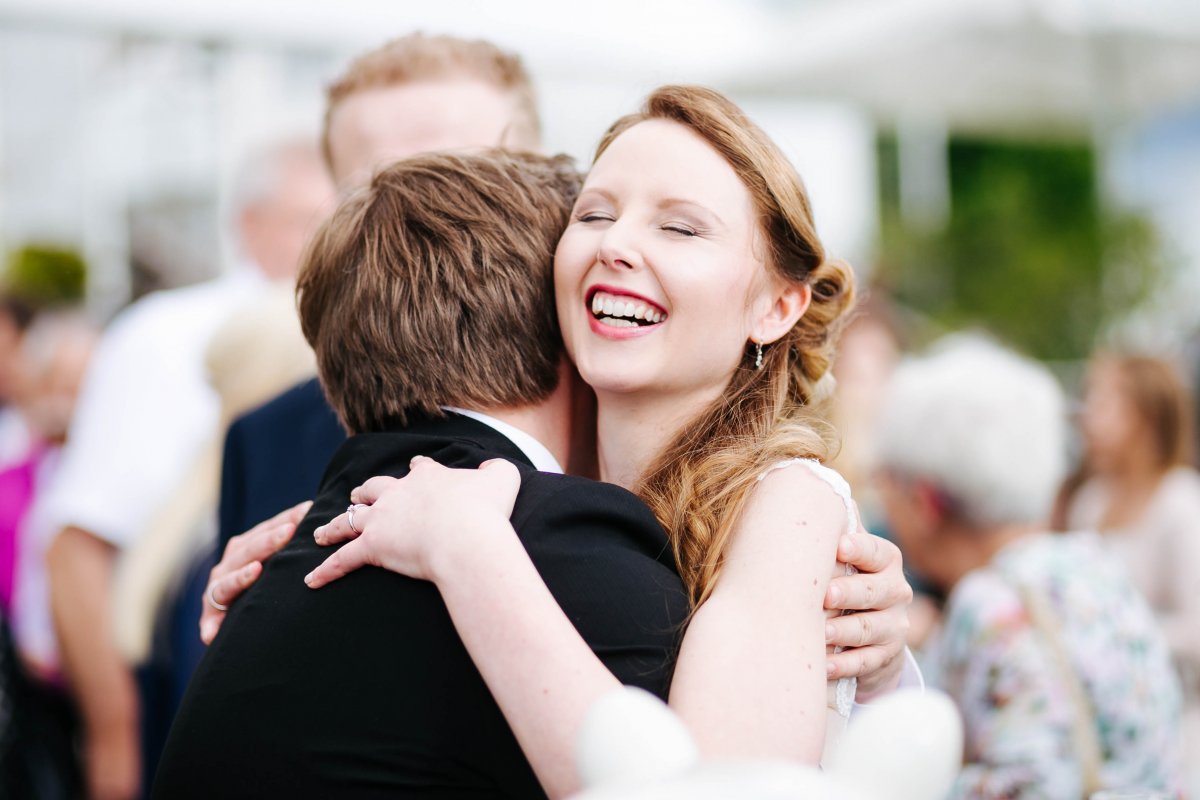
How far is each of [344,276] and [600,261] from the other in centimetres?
34

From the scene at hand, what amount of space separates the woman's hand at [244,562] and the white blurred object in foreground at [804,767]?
78cm

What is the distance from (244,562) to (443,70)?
115cm

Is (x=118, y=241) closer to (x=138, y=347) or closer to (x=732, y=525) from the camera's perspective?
(x=138, y=347)

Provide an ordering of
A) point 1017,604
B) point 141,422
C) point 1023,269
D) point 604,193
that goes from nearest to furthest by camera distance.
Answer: point 604,193
point 1017,604
point 141,422
point 1023,269

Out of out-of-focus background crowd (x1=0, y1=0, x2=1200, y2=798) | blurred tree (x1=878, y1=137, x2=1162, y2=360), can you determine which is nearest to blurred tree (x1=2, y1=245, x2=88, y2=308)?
out-of-focus background crowd (x1=0, y1=0, x2=1200, y2=798)

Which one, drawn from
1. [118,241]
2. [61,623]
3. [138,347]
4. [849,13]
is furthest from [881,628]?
[118,241]

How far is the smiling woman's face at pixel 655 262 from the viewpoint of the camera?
5.19 feet

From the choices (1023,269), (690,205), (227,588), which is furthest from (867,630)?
(1023,269)

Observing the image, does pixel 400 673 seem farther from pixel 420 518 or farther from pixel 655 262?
pixel 655 262

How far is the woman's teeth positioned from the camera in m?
1.59

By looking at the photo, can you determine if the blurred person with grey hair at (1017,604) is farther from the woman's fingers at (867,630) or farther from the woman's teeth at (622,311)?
the woman's teeth at (622,311)

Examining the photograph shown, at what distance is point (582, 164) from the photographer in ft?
6.63

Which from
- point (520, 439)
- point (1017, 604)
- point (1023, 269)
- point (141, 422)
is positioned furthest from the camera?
point (1023, 269)

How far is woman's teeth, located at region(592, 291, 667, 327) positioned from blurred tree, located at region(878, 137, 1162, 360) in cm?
654
